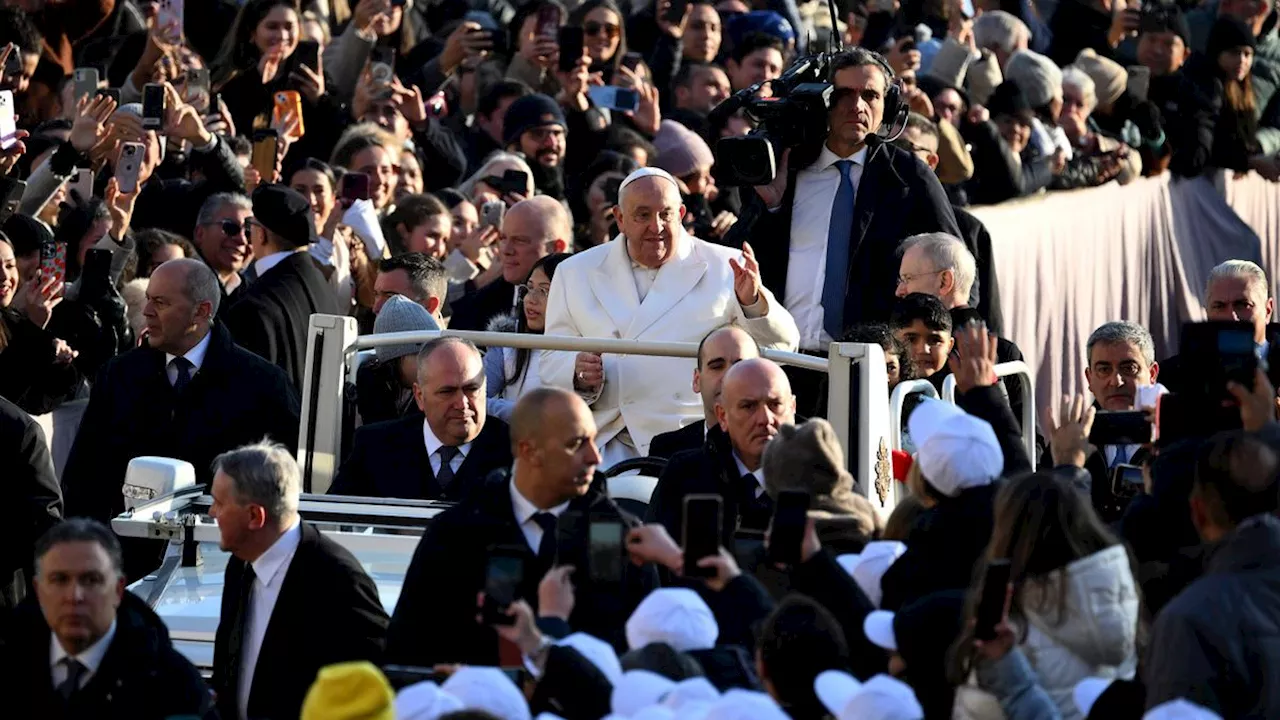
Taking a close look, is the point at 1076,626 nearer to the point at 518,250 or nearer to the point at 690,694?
the point at 690,694

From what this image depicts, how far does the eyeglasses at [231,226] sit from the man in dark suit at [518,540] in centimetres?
464

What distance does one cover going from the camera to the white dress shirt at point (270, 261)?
11578mm

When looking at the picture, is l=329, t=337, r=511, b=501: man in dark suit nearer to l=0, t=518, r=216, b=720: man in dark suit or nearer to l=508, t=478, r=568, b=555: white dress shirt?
l=508, t=478, r=568, b=555: white dress shirt

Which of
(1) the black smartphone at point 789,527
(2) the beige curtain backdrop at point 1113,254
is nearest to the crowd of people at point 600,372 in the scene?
(1) the black smartphone at point 789,527

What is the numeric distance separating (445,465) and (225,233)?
2989mm

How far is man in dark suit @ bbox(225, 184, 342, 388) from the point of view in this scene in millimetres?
11438

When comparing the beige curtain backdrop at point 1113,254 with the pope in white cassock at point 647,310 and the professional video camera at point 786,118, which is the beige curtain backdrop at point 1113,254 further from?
the pope in white cassock at point 647,310

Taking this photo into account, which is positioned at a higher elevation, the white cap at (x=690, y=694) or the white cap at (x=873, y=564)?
the white cap at (x=873, y=564)

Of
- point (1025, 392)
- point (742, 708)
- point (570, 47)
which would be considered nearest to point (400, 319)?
point (1025, 392)

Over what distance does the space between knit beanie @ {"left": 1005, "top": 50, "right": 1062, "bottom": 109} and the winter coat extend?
10.4 metres

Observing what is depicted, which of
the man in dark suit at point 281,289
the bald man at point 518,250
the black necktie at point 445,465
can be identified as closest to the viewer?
the black necktie at point 445,465

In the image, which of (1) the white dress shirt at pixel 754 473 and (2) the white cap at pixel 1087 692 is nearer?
(2) the white cap at pixel 1087 692

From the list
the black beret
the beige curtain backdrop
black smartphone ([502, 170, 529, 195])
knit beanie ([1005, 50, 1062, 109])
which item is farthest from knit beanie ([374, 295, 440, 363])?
knit beanie ([1005, 50, 1062, 109])

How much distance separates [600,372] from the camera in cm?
1007
